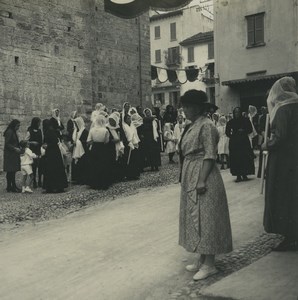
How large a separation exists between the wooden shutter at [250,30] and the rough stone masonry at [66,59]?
481 cm

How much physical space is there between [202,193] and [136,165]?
7.64m

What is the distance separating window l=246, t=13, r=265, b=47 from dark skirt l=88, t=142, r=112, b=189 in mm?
14485

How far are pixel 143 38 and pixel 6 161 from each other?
12653 millimetres

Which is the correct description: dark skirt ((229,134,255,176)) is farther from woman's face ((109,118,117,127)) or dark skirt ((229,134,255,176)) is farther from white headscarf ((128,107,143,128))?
white headscarf ((128,107,143,128))

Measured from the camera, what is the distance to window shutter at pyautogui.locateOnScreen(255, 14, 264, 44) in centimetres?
2292

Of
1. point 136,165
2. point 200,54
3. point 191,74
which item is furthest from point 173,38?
point 136,165

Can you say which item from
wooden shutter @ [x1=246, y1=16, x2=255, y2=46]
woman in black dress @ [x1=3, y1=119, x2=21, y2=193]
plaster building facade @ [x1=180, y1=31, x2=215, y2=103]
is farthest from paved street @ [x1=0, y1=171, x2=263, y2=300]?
plaster building facade @ [x1=180, y1=31, x2=215, y2=103]

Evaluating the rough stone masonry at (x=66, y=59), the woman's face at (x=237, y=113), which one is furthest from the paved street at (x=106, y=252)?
the rough stone masonry at (x=66, y=59)

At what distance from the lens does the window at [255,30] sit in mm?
22938

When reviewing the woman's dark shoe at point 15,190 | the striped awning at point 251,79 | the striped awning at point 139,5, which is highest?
the striped awning at point 251,79

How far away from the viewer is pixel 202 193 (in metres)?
4.38

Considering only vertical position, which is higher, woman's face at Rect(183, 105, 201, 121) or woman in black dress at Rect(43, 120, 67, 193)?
woman's face at Rect(183, 105, 201, 121)

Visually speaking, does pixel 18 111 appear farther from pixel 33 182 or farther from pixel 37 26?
pixel 33 182

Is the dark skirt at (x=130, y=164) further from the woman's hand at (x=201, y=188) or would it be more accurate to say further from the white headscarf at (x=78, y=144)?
the woman's hand at (x=201, y=188)
